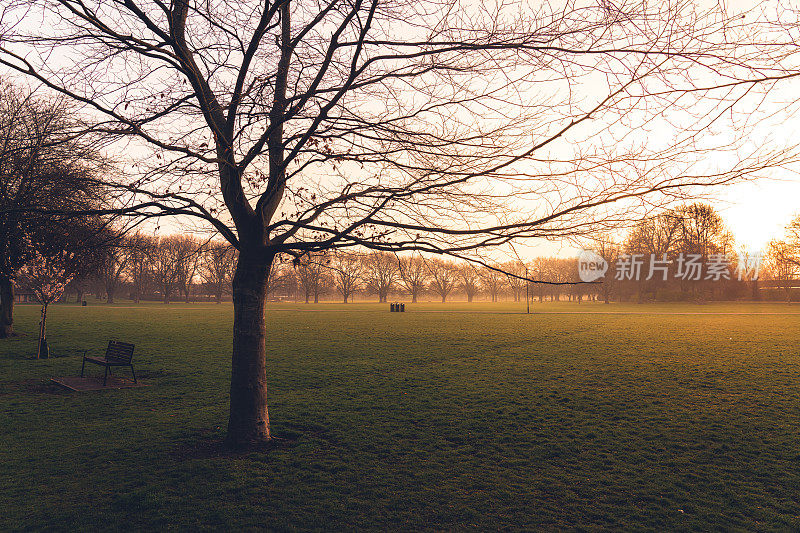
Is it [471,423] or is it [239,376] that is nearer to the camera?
[239,376]

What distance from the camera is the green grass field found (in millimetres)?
5582

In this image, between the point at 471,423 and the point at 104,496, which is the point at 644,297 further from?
the point at 104,496

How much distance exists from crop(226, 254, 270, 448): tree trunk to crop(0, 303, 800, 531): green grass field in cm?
51

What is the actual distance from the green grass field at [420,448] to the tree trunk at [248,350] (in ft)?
1.69

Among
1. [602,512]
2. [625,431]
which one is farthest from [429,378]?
[602,512]

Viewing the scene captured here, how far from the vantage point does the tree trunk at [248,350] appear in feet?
23.7

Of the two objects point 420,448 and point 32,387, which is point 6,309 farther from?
point 420,448

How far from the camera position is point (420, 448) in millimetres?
8000

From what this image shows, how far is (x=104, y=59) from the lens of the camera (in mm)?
6285

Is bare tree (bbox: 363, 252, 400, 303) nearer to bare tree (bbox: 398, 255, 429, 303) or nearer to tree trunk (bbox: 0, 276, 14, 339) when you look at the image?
bare tree (bbox: 398, 255, 429, 303)

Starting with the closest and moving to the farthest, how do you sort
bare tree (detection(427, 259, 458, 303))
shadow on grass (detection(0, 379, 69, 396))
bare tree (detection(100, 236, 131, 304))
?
bare tree (detection(427, 259, 458, 303)), bare tree (detection(100, 236, 131, 304)), shadow on grass (detection(0, 379, 69, 396))

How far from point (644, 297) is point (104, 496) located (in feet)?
244

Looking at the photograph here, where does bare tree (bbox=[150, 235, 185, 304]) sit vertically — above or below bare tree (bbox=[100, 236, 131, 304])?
above

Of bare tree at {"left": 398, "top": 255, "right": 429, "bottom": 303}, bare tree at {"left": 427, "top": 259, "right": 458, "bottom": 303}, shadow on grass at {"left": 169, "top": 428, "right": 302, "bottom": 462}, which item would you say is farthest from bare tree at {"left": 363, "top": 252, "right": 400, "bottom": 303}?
shadow on grass at {"left": 169, "top": 428, "right": 302, "bottom": 462}
